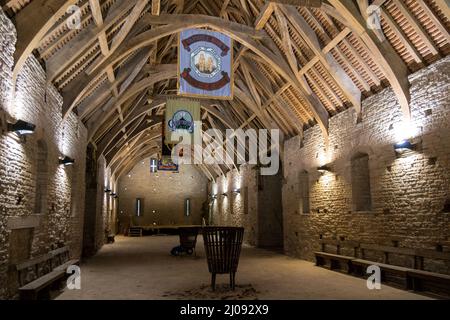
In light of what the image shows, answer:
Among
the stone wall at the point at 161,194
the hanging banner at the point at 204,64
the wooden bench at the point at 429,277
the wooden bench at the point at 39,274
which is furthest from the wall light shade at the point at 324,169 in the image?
the stone wall at the point at 161,194

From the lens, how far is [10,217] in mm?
5414

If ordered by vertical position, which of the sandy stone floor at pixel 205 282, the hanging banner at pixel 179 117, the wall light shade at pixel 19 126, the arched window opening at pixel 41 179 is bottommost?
the sandy stone floor at pixel 205 282

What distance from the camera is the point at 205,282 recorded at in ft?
23.9

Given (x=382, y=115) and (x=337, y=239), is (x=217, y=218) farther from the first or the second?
(x=382, y=115)

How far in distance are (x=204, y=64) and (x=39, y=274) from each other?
17.8 ft

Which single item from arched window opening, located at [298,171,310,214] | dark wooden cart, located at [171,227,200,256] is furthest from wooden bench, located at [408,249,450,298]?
dark wooden cart, located at [171,227,200,256]

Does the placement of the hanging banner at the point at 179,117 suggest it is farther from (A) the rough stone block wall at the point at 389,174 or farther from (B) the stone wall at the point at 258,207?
(B) the stone wall at the point at 258,207

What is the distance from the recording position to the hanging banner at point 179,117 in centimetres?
1131

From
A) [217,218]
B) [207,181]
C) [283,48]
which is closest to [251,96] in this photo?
[283,48]

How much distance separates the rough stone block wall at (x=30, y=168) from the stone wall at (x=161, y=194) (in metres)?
16.3

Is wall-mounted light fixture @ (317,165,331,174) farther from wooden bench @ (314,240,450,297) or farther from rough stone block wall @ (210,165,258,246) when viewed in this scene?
rough stone block wall @ (210,165,258,246)

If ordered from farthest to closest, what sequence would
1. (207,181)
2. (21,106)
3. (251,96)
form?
(207,181), (251,96), (21,106)
